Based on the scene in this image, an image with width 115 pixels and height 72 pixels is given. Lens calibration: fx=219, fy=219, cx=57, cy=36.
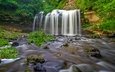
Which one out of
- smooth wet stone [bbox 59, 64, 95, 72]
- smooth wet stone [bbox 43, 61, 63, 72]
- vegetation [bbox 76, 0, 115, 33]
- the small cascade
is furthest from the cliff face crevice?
smooth wet stone [bbox 59, 64, 95, 72]

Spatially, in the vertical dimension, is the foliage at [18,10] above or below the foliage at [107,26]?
above

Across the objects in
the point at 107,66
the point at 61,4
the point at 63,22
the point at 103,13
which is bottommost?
the point at 107,66

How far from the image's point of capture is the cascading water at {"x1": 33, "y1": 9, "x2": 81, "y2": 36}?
78.3 ft

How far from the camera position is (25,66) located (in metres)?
8.30

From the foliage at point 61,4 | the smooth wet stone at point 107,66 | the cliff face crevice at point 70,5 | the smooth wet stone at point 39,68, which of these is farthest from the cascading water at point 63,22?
the smooth wet stone at point 39,68

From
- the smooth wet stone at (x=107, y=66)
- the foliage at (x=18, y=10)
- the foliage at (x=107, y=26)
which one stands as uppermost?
the foliage at (x=18, y=10)

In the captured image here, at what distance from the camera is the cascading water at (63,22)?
2386 centimetres

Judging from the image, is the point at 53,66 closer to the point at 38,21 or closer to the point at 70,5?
the point at 38,21

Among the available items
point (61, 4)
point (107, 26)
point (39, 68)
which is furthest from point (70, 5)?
point (39, 68)

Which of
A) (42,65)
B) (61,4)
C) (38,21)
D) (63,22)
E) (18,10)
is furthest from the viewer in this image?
(61,4)

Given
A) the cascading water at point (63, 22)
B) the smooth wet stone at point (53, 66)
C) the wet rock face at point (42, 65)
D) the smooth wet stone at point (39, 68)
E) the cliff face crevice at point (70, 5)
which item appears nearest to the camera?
the smooth wet stone at point (39, 68)

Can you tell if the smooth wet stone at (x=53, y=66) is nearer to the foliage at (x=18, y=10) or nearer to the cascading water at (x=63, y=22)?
the cascading water at (x=63, y=22)

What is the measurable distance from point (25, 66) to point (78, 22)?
53.0 ft

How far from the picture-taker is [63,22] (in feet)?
81.5
